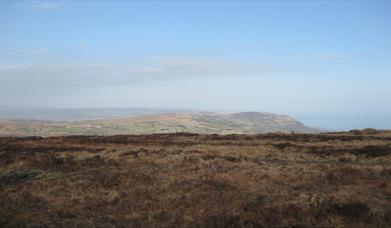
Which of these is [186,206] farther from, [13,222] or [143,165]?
[143,165]

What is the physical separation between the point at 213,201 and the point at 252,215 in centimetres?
289

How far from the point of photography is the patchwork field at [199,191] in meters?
15.4

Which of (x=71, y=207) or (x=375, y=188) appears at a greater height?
(x=375, y=188)

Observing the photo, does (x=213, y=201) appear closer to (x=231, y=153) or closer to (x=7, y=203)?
(x=7, y=203)

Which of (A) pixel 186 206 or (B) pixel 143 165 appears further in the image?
(B) pixel 143 165

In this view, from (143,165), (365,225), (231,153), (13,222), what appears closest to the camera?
(365,225)

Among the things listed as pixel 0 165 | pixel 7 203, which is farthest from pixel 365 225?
pixel 0 165

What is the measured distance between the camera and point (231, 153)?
116 feet

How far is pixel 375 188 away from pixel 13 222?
642 inches

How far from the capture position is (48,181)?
79.9 ft

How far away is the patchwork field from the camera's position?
15445mm

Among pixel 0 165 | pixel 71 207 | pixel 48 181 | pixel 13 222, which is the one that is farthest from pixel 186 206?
pixel 0 165

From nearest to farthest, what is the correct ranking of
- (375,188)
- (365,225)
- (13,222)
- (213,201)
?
(365,225) → (13,222) → (213,201) → (375,188)

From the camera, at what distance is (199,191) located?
1989cm
